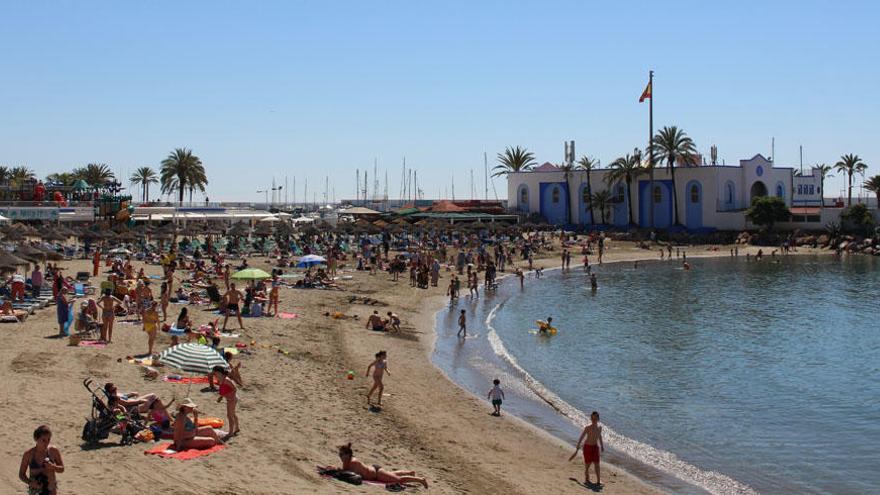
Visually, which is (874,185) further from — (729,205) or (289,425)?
(289,425)

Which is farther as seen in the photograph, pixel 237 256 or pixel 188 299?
pixel 237 256

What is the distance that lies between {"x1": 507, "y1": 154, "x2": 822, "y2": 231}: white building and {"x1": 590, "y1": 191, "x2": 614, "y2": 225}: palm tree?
434 millimetres

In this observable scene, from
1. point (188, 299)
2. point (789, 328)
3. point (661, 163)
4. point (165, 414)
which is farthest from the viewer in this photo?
point (661, 163)

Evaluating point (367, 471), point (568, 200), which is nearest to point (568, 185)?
point (568, 200)

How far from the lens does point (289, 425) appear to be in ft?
47.9

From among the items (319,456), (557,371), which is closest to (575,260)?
(557,371)

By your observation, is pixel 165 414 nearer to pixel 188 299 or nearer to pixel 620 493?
pixel 620 493

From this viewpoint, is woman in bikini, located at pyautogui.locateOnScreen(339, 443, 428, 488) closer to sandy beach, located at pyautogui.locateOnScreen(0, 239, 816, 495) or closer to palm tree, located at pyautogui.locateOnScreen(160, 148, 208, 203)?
sandy beach, located at pyautogui.locateOnScreen(0, 239, 816, 495)

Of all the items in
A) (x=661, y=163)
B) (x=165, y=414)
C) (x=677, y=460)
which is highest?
(x=661, y=163)

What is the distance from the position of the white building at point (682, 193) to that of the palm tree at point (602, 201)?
0.43 metres

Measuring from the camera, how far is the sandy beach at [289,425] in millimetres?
11203

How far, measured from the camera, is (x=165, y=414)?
1273cm

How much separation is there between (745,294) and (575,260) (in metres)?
18.9

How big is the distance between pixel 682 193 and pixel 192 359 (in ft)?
227
